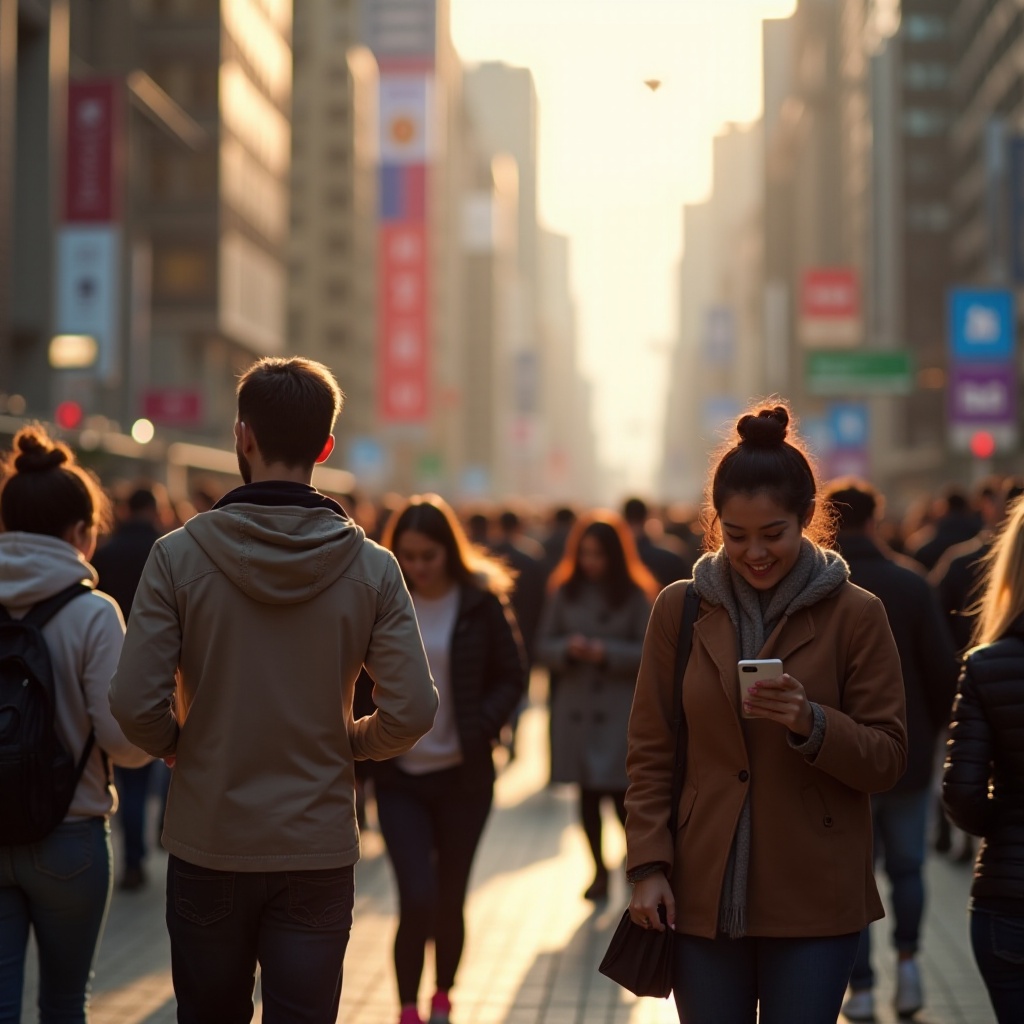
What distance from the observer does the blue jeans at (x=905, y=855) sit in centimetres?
768

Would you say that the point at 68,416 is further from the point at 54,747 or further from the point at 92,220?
the point at 54,747

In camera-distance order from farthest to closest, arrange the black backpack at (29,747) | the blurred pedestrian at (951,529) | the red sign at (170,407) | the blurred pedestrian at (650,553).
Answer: the red sign at (170,407) → the blurred pedestrian at (650,553) → the blurred pedestrian at (951,529) → the black backpack at (29,747)

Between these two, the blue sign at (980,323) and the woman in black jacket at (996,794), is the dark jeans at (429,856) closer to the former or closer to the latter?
the woman in black jacket at (996,794)

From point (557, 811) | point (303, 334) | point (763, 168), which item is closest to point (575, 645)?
point (557, 811)

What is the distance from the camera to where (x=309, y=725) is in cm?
399

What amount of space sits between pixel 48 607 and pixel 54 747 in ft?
1.33

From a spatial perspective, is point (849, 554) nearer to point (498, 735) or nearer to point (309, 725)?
point (498, 735)

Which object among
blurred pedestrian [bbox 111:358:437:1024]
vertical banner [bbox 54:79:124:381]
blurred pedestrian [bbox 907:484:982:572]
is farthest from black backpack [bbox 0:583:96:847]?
vertical banner [bbox 54:79:124:381]

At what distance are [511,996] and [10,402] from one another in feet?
75.3

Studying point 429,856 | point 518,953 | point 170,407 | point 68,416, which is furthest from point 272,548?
point 170,407

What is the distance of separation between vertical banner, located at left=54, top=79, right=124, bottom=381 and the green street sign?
1703 centimetres

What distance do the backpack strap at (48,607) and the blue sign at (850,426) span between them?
4264 cm

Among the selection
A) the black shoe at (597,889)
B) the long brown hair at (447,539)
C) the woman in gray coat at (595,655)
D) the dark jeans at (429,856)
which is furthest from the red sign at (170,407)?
the dark jeans at (429,856)

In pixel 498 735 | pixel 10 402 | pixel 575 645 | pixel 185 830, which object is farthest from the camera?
pixel 10 402
